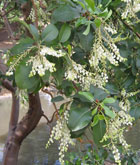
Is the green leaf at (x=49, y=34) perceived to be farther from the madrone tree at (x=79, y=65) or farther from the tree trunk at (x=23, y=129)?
the tree trunk at (x=23, y=129)

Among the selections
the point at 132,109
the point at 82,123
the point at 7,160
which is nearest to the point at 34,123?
the point at 7,160

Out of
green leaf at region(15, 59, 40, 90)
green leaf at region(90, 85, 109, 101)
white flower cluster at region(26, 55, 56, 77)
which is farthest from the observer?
green leaf at region(90, 85, 109, 101)

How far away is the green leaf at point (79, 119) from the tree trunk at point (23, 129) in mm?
1843

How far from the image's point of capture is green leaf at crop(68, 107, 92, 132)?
0.98 m

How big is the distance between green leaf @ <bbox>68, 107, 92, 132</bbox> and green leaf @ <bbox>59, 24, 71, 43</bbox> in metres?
0.26

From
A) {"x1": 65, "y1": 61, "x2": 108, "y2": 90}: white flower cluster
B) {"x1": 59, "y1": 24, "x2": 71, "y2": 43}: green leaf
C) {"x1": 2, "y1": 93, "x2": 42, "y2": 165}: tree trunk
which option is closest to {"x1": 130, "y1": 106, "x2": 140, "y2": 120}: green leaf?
{"x1": 65, "y1": 61, "x2": 108, "y2": 90}: white flower cluster

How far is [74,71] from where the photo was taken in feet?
3.23

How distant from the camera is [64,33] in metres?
1.02

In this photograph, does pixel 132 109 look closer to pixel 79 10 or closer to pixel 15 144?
pixel 79 10

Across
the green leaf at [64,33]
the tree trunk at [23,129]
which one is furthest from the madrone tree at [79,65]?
the tree trunk at [23,129]

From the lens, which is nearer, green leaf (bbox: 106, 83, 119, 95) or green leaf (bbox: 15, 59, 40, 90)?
green leaf (bbox: 15, 59, 40, 90)

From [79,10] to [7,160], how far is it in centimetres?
230

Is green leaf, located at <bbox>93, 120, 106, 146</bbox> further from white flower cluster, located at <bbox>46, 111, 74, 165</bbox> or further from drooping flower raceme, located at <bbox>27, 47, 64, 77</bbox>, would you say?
drooping flower raceme, located at <bbox>27, 47, 64, 77</bbox>

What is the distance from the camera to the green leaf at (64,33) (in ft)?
3.30
